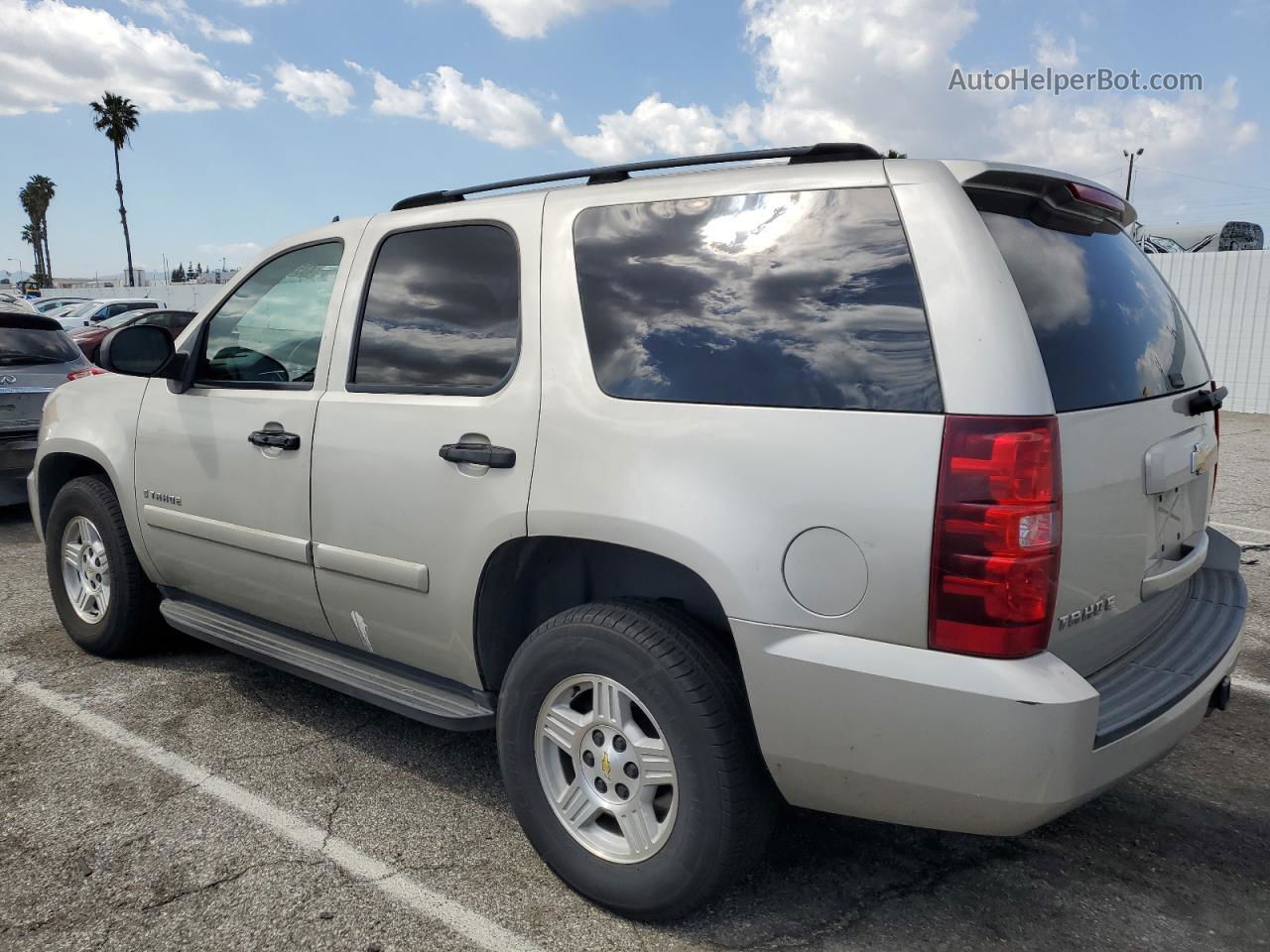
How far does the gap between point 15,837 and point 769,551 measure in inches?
98.3

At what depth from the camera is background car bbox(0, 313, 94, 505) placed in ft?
24.7

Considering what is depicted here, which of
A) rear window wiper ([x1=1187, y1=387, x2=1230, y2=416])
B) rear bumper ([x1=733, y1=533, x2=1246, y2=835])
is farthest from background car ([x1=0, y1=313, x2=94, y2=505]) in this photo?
rear window wiper ([x1=1187, y1=387, x2=1230, y2=416])

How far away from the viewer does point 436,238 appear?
320cm

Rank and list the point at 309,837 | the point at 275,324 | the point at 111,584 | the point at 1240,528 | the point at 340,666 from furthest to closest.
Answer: the point at 1240,528 < the point at 111,584 < the point at 275,324 < the point at 340,666 < the point at 309,837

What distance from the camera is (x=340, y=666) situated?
133 inches

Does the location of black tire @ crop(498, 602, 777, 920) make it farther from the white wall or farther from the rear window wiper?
the white wall

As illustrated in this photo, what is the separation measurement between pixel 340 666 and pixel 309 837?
0.57 meters

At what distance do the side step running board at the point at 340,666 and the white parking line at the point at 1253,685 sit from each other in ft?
10.5

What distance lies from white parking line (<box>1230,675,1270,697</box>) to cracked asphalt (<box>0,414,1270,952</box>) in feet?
0.53

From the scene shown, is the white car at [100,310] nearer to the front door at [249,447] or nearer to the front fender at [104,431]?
the front fender at [104,431]

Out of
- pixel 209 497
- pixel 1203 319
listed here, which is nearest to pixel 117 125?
pixel 1203 319

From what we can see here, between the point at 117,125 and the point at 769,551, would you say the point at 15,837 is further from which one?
the point at 117,125

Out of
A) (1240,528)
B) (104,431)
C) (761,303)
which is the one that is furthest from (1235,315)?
(104,431)

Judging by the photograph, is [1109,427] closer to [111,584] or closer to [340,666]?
[340,666]
